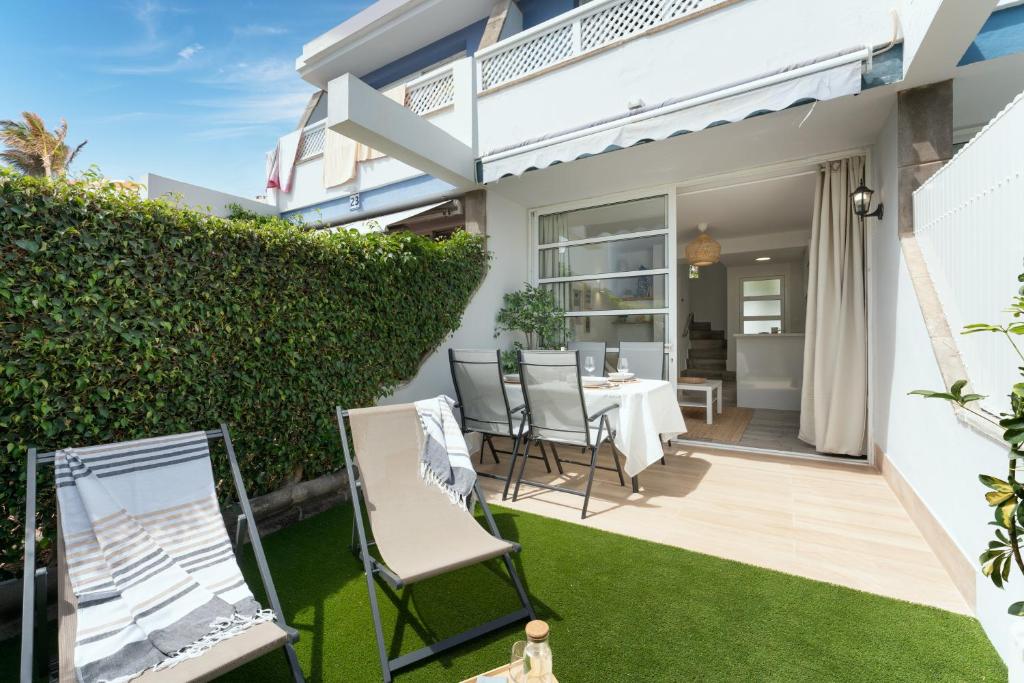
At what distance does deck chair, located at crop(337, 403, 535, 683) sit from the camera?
2318mm

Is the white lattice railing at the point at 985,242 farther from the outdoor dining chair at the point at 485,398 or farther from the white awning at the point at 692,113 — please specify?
the outdoor dining chair at the point at 485,398

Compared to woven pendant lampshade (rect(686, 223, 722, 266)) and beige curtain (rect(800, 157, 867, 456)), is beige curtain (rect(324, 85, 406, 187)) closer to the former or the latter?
woven pendant lampshade (rect(686, 223, 722, 266))

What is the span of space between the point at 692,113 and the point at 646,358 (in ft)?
9.54

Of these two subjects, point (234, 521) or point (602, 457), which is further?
point (602, 457)

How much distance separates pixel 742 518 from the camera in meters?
3.87

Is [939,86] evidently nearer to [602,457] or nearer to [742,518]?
[742,518]

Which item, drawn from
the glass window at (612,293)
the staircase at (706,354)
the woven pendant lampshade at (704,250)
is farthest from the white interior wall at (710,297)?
the glass window at (612,293)

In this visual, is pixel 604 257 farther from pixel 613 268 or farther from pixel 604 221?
pixel 604 221

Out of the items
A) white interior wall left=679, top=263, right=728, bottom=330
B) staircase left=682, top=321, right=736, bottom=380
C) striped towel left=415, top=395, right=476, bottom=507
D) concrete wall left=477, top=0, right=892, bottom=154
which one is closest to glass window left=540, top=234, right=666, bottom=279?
concrete wall left=477, top=0, right=892, bottom=154

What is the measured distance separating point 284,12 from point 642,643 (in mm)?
10657

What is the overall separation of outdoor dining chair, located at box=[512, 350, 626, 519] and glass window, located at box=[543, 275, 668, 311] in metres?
2.59

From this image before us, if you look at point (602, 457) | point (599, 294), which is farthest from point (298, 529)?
point (599, 294)

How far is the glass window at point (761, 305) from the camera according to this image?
12.6 meters

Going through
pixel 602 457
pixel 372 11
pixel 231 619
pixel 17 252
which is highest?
pixel 372 11
